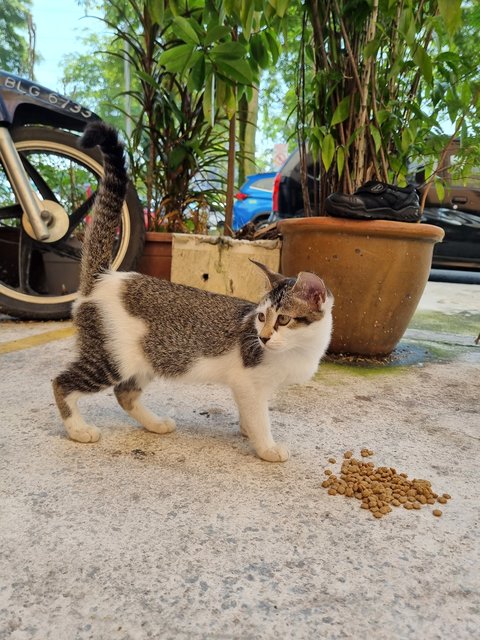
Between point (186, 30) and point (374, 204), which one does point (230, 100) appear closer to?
point (186, 30)

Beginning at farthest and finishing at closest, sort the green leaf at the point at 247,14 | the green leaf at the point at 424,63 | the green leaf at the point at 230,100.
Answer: the green leaf at the point at 230,100, the green leaf at the point at 424,63, the green leaf at the point at 247,14

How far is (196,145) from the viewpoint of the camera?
4.02 metres

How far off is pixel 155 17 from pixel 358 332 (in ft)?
6.64

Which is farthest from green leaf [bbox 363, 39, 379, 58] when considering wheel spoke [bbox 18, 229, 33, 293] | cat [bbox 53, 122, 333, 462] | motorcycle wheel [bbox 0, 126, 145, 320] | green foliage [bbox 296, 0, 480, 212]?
wheel spoke [bbox 18, 229, 33, 293]

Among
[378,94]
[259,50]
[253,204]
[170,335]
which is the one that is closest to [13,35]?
[253,204]

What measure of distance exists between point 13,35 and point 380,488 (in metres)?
9.87

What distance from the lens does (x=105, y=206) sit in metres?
1.76

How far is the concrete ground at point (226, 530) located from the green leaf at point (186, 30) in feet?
6.88

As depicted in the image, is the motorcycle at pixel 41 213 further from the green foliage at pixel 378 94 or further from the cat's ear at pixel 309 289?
the cat's ear at pixel 309 289

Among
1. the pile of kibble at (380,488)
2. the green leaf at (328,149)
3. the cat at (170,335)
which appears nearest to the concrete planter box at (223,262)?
the green leaf at (328,149)

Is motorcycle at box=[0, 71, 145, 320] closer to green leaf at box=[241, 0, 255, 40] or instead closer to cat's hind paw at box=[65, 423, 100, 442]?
green leaf at box=[241, 0, 255, 40]

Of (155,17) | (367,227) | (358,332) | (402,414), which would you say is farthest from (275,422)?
(155,17)

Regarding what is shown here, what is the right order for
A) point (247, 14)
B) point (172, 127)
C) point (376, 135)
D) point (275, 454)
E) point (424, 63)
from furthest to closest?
point (172, 127)
point (376, 135)
point (424, 63)
point (247, 14)
point (275, 454)

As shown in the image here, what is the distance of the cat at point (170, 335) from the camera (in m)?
1.68
